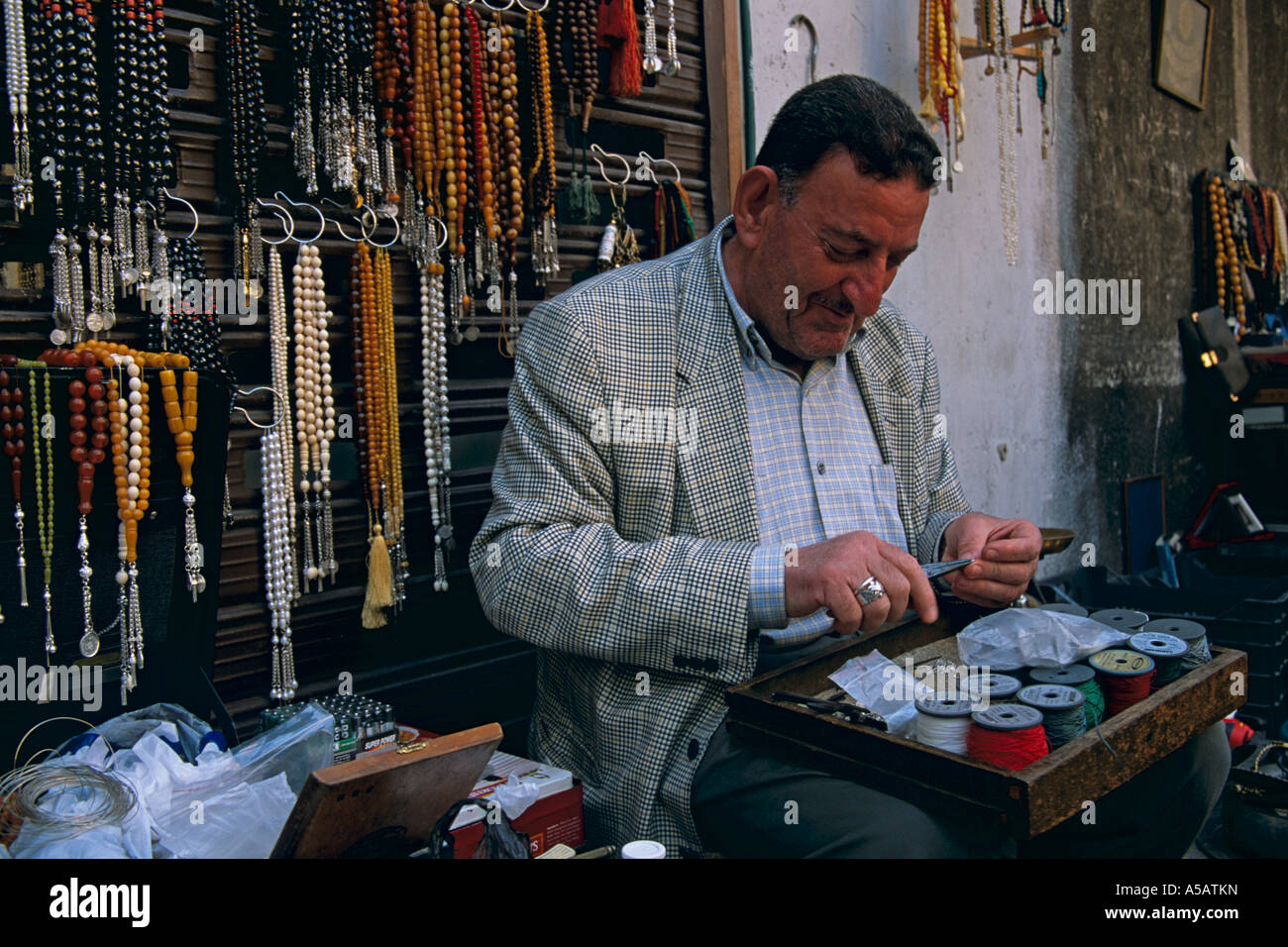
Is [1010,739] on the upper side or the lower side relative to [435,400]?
lower

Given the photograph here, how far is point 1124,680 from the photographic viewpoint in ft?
5.79

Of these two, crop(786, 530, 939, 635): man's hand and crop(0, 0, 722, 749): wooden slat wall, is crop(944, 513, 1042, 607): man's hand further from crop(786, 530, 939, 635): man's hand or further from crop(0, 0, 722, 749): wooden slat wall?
crop(0, 0, 722, 749): wooden slat wall

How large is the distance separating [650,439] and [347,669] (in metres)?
0.93

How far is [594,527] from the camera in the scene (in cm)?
196

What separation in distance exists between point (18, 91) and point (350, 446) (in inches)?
37.3

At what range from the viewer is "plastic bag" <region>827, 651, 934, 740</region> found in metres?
1.79

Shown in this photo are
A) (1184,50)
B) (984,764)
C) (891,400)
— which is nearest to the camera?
(984,764)

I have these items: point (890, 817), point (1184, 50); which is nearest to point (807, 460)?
point (890, 817)

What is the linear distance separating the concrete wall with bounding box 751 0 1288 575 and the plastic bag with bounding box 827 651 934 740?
6.65ft

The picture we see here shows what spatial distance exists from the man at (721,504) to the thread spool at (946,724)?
0.12 meters

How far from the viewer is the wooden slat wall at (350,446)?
2053mm

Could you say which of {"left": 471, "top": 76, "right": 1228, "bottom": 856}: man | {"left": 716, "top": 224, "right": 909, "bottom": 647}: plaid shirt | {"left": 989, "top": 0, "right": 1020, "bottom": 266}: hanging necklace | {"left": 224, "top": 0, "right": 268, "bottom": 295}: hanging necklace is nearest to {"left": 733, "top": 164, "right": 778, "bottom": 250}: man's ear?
{"left": 471, "top": 76, "right": 1228, "bottom": 856}: man

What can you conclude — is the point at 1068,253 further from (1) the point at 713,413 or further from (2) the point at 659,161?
(1) the point at 713,413
